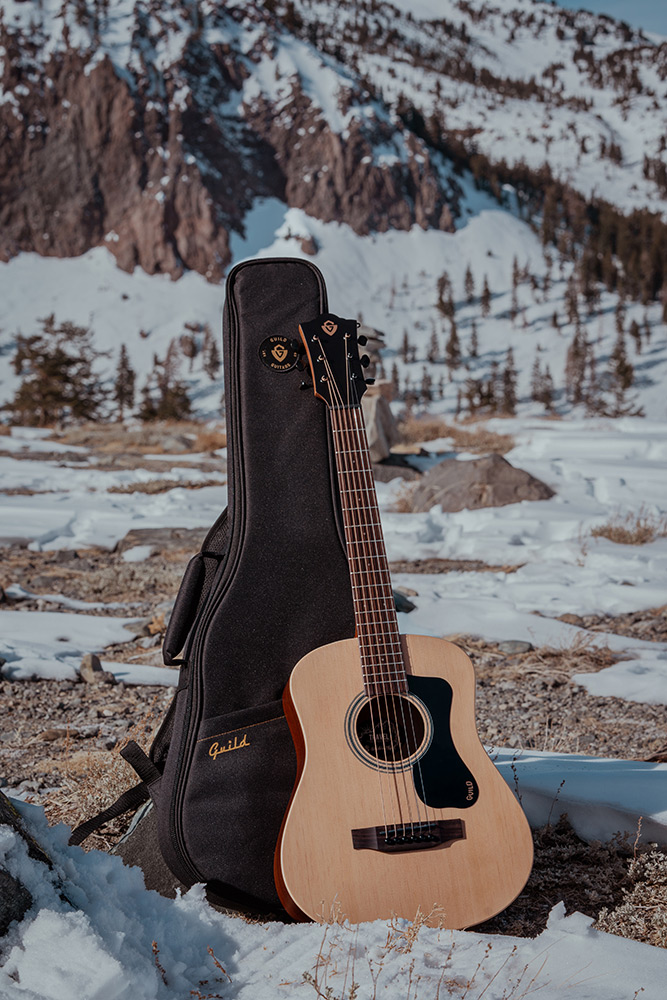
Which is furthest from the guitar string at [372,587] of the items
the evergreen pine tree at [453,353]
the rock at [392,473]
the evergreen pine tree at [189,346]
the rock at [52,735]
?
the evergreen pine tree at [189,346]

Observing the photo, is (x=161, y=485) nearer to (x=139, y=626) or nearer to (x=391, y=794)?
(x=139, y=626)

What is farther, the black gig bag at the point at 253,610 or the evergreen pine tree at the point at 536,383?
the evergreen pine tree at the point at 536,383

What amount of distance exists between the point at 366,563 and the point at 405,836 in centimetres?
59

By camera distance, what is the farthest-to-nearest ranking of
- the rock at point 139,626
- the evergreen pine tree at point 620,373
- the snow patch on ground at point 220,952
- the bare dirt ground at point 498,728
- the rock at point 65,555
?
the evergreen pine tree at point 620,373, the rock at point 65,555, the rock at point 139,626, the bare dirt ground at point 498,728, the snow patch on ground at point 220,952

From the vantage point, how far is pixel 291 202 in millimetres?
54250

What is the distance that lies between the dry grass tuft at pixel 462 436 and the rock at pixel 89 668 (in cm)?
699

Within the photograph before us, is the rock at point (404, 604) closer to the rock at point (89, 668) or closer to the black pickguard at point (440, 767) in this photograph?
the rock at point (89, 668)

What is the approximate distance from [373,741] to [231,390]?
3.05 feet

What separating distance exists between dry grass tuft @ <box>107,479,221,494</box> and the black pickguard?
6.56 meters

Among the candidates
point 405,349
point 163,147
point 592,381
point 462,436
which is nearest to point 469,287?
point 405,349

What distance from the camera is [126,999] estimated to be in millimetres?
986

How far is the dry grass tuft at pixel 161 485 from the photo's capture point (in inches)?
306

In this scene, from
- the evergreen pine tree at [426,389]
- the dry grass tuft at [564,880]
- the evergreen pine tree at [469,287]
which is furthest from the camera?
the evergreen pine tree at [469,287]

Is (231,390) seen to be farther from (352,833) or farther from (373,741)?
(352,833)
